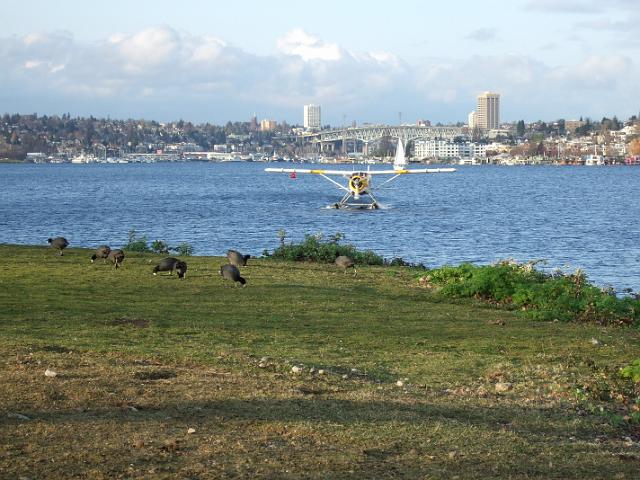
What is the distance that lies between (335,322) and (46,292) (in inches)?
209

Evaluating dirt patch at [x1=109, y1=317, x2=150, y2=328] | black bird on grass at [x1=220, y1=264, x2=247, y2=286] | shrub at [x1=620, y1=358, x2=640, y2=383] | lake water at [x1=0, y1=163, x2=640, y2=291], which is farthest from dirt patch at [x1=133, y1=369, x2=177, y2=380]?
lake water at [x1=0, y1=163, x2=640, y2=291]

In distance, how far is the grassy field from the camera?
766cm

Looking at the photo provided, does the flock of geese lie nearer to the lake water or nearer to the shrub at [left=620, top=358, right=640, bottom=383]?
the shrub at [left=620, top=358, right=640, bottom=383]

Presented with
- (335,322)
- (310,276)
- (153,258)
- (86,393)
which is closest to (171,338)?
(335,322)

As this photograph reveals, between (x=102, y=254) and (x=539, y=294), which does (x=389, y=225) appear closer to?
(x=102, y=254)

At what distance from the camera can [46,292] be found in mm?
17328

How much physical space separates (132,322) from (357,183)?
58.9m

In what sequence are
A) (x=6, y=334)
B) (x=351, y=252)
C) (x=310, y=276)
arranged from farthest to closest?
(x=351, y=252)
(x=310, y=276)
(x=6, y=334)

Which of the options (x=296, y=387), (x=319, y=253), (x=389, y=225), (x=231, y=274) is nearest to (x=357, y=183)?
(x=389, y=225)

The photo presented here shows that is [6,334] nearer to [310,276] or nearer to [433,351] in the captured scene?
[433,351]

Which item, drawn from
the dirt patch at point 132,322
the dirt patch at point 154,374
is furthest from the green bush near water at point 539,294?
the dirt patch at point 154,374

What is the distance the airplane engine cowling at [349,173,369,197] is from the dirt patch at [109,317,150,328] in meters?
58.3

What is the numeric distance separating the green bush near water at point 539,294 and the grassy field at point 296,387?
2.02 ft

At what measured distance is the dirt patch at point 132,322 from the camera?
47.2 feet
